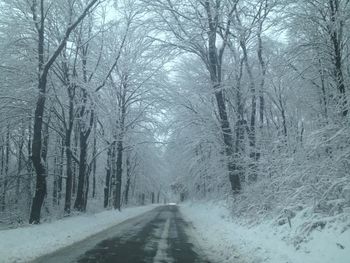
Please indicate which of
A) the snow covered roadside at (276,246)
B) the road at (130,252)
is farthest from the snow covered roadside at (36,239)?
the snow covered roadside at (276,246)

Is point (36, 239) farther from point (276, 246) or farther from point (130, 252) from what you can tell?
point (276, 246)

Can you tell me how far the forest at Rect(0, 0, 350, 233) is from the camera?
11.6 meters

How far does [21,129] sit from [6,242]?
14224 millimetres

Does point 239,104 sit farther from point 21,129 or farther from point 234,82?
point 21,129

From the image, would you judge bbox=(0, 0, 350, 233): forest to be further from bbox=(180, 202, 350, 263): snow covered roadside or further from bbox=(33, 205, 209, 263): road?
bbox=(33, 205, 209, 263): road

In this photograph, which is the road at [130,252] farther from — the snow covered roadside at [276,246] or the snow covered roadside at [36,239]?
the snow covered roadside at [276,246]

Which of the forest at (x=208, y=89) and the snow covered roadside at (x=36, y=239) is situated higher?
the forest at (x=208, y=89)

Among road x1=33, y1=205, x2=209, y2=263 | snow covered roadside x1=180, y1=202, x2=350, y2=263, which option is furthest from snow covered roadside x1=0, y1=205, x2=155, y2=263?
snow covered roadside x1=180, y1=202, x2=350, y2=263

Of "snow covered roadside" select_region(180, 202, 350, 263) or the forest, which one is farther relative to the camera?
the forest

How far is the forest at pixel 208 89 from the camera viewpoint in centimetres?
1162

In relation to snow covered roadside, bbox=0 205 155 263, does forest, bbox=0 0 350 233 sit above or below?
above

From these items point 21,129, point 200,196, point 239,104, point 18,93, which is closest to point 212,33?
point 239,104

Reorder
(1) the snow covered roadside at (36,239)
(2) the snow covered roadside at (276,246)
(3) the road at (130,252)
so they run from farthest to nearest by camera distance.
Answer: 1. (1) the snow covered roadside at (36,239)
2. (3) the road at (130,252)
3. (2) the snow covered roadside at (276,246)

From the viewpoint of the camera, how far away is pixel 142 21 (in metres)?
21.4
